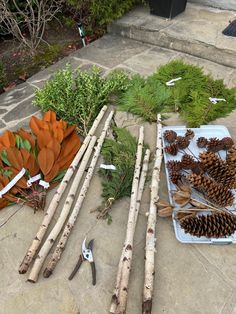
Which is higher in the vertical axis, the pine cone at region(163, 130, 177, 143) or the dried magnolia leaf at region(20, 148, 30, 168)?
the pine cone at region(163, 130, 177, 143)

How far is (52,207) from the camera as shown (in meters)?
2.06

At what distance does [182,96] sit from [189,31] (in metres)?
1.20

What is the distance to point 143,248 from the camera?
1.90 m

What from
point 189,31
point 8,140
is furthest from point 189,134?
point 189,31

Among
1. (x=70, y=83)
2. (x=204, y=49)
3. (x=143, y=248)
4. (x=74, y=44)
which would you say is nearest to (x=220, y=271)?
(x=143, y=248)

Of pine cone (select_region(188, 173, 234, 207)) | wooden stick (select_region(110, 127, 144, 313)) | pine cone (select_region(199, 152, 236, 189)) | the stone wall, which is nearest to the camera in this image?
wooden stick (select_region(110, 127, 144, 313))

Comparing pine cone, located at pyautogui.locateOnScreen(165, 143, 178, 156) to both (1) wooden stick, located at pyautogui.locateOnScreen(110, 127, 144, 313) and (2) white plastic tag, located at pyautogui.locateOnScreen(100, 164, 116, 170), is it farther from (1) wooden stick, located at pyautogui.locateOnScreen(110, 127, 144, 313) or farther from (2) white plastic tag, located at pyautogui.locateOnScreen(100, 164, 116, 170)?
(2) white plastic tag, located at pyautogui.locateOnScreen(100, 164, 116, 170)

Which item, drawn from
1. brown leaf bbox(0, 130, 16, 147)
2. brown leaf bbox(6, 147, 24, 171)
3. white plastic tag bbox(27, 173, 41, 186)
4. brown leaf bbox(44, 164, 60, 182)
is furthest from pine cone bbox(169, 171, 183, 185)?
brown leaf bbox(0, 130, 16, 147)

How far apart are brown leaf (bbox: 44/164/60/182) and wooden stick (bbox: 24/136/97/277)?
153 mm

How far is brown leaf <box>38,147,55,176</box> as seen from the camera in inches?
88.4

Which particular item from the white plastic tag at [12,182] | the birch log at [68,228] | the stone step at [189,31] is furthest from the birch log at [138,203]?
the stone step at [189,31]

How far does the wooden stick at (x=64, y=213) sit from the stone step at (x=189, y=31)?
1719mm

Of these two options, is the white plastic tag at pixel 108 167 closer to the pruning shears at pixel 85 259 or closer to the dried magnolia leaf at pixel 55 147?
the dried magnolia leaf at pixel 55 147

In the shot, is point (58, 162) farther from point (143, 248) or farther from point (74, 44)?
point (74, 44)
